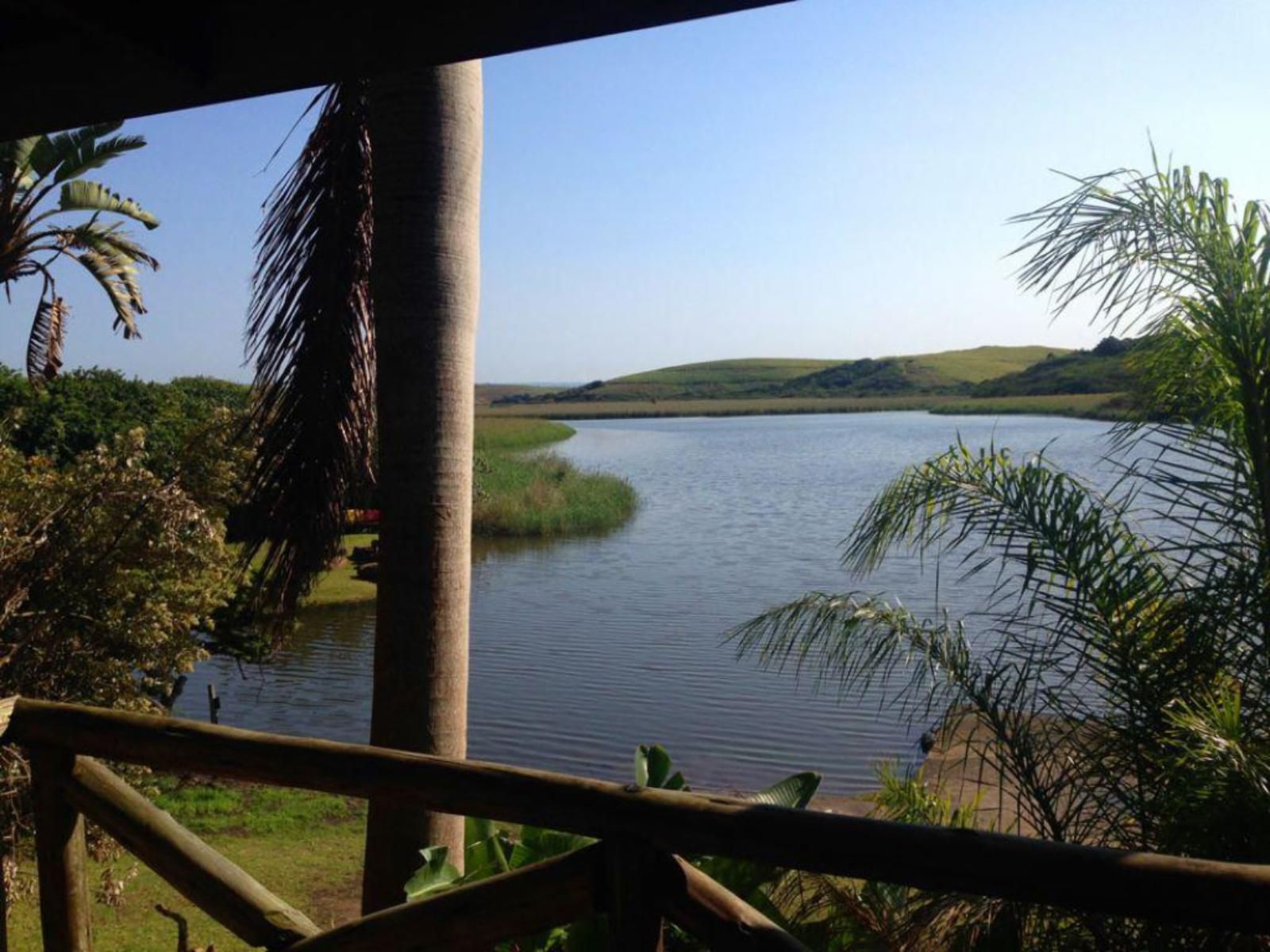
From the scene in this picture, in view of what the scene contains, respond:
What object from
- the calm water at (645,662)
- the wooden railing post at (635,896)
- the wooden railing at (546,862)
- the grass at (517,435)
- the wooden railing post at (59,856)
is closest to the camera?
the wooden railing at (546,862)

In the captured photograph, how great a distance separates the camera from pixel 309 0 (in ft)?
9.55

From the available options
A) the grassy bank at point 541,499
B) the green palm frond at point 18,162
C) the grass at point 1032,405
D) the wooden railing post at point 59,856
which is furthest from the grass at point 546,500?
the grass at point 1032,405

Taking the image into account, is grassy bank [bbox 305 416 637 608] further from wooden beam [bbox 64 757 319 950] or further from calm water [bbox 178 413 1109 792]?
wooden beam [bbox 64 757 319 950]

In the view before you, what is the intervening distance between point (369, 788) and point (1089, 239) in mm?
4183

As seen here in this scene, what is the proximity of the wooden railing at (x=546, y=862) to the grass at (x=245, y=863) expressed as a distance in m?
3.61

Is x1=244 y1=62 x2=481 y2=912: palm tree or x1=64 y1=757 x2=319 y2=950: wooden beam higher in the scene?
x1=244 y1=62 x2=481 y2=912: palm tree

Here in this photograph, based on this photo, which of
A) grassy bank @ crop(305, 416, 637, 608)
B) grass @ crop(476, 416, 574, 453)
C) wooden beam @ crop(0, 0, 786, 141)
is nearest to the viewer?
wooden beam @ crop(0, 0, 786, 141)

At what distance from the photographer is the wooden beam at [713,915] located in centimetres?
206

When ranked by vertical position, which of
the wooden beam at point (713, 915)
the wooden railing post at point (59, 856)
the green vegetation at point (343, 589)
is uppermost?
the wooden beam at point (713, 915)

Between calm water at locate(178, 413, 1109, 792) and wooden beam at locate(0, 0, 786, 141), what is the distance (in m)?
4.15

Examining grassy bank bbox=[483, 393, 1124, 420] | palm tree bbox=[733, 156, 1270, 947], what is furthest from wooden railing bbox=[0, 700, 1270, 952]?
grassy bank bbox=[483, 393, 1124, 420]

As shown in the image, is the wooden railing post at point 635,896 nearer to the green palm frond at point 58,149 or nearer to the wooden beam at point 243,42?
the wooden beam at point 243,42

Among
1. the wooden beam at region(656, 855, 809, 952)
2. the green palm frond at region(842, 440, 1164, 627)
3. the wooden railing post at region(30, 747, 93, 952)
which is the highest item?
the green palm frond at region(842, 440, 1164, 627)

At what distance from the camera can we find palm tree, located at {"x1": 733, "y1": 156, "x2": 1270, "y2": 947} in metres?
4.77
